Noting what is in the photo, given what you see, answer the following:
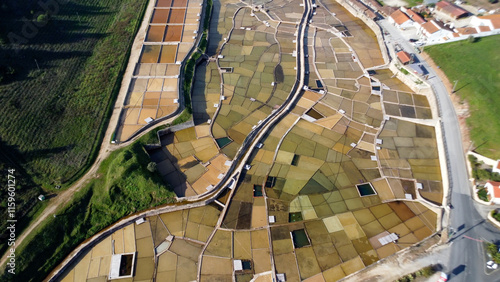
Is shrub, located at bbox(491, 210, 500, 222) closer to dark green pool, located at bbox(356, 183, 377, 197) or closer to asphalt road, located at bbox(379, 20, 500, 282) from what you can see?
asphalt road, located at bbox(379, 20, 500, 282)

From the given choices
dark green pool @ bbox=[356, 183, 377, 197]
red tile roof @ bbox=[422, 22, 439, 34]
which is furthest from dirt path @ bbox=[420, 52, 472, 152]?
dark green pool @ bbox=[356, 183, 377, 197]

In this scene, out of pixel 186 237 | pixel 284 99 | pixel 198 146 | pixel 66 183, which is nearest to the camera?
pixel 186 237

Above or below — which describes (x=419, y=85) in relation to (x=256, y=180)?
above

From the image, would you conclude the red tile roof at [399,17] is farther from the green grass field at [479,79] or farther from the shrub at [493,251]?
the shrub at [493,251]

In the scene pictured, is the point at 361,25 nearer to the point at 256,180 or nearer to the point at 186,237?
the point at 256,180

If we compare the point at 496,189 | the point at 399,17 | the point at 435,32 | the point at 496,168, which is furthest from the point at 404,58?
the point at 496,189

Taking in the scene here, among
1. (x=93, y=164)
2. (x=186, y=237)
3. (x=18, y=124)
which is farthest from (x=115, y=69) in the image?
(x=186, y=237)
